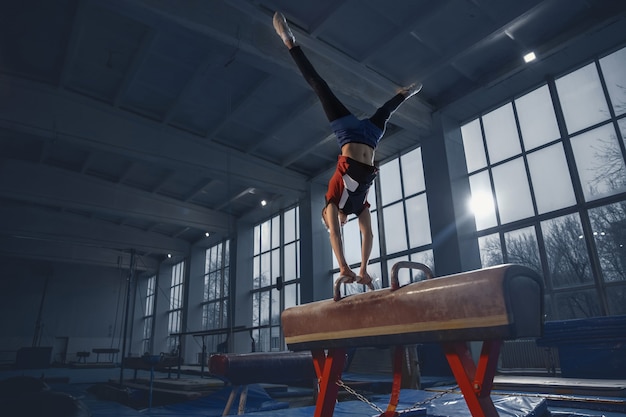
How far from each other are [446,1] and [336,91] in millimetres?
2324

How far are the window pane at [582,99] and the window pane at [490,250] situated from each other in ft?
7.78

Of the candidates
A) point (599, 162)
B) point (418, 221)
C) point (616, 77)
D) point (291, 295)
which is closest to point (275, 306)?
point (291, 295)

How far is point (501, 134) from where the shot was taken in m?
8.14

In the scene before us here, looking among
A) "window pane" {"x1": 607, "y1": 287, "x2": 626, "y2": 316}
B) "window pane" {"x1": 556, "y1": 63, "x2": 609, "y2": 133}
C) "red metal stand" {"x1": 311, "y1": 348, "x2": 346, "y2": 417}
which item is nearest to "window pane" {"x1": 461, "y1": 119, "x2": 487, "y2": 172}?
"window pane" {"x1": 556, "y1": 63, "x2": 609, "y2": 133}

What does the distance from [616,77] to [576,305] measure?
3.82 m

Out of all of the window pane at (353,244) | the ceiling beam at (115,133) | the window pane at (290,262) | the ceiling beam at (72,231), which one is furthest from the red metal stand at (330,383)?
the ceiling beam at (72,231)

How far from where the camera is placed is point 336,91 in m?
7.55

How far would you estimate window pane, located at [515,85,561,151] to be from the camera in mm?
7359

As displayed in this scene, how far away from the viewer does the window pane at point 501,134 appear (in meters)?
7.87

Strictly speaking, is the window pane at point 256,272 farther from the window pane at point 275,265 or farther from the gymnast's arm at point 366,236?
the gymnast's arm at point 366,236

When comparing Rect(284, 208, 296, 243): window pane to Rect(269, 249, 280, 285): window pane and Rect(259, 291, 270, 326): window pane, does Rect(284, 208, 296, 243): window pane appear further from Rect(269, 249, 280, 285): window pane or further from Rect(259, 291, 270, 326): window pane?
Rect(259, 291, 270, 326): window pane

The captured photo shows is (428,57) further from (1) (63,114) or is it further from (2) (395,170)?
(1) (63,114)

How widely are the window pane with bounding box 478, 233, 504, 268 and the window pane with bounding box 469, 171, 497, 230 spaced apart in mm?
244

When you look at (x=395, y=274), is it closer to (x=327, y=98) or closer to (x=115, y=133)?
(x=327, y=98)
